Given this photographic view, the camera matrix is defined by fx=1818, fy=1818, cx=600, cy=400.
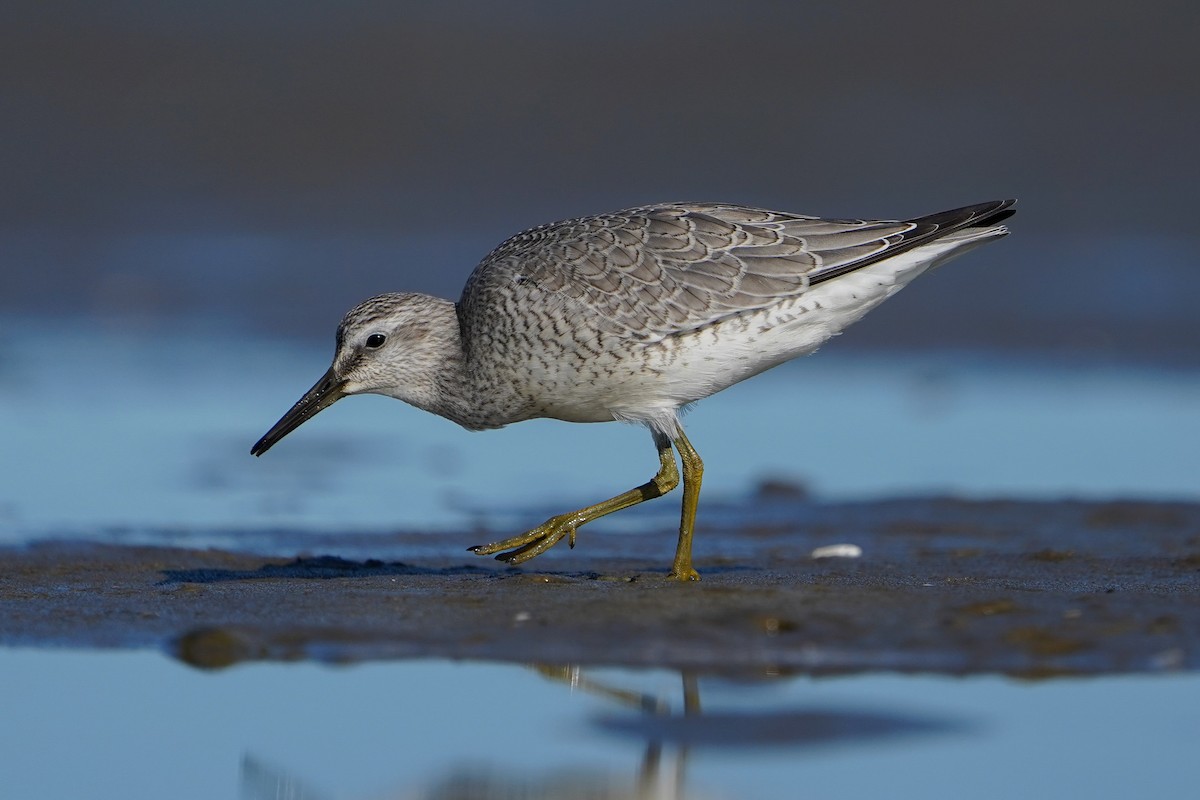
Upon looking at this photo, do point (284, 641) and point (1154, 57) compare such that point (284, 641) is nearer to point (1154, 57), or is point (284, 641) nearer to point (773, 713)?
point (773, 713)

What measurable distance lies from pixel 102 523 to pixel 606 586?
11.1 feet

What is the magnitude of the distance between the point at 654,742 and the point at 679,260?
11.0ft

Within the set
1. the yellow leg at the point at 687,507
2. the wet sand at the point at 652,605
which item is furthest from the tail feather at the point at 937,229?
the wet sand at the point at 652,605

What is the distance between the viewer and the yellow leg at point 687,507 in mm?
7832

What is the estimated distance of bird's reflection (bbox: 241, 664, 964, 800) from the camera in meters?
4.93

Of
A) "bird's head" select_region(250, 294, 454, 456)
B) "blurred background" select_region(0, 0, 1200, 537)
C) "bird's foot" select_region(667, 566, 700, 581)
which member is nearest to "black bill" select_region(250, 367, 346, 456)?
"bird's head" select_region(250, 294, 454, 456)

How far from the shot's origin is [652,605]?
22.1 ft

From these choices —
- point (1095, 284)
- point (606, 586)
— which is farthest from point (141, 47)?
point (606, 586)

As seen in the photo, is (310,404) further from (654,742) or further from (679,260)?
(654,742)

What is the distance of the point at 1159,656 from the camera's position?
19.8ft

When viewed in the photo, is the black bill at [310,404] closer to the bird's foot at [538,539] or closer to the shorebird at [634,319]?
the shorebird at [634,319]

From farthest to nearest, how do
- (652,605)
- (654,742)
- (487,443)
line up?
(487,443), (652,605), (654,742)

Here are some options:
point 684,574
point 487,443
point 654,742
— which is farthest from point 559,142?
point 654,742

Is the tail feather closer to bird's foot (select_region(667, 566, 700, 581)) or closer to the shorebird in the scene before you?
the shorebird
